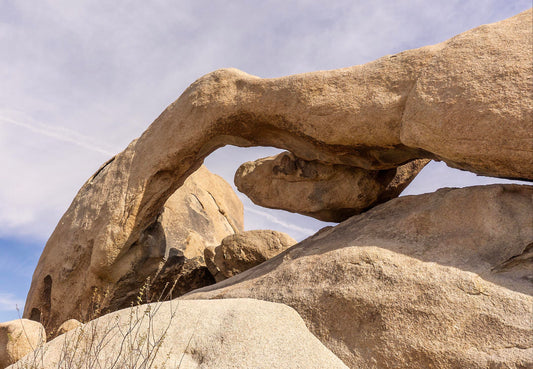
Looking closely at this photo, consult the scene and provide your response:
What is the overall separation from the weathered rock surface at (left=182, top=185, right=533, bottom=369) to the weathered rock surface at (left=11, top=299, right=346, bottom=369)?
341mm

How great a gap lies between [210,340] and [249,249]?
380cm

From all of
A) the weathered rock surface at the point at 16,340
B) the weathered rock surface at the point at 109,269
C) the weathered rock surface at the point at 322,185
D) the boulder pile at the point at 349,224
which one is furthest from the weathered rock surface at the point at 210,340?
the weathered rock surface at the point at 109,269

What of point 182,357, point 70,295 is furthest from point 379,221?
point 70,295

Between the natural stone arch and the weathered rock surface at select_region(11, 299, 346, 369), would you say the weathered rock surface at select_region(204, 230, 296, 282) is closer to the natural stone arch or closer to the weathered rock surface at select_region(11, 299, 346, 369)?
the natural stone arch

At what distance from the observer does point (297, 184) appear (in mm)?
6746

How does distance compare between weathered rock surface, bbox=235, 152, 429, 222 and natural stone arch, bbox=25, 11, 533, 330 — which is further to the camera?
weathered rock surface, bbox=235, 152, 429, 222

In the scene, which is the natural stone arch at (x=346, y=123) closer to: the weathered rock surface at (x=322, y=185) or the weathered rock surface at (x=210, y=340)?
the weathered rock surface at (x=322, y=185)

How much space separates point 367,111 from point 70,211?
5.23 metres

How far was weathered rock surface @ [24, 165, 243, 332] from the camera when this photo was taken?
295 inches

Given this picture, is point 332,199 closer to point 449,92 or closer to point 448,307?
point 449,92

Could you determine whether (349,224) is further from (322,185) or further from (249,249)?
(249,249)

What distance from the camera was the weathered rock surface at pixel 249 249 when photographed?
25.0ft

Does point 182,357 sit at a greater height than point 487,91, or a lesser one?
lesser

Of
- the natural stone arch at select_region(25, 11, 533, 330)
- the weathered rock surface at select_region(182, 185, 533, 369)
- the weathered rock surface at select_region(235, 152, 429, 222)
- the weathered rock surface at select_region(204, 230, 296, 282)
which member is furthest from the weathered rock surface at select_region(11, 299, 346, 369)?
the weathered rock surface at select_region(204, 230, 296, 282)
